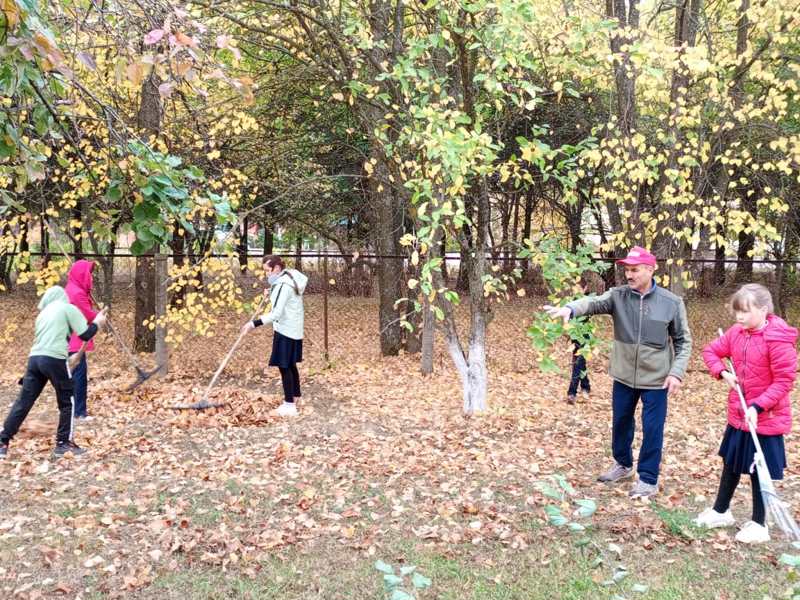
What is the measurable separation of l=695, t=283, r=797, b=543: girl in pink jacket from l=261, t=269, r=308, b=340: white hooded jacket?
4.26 metres

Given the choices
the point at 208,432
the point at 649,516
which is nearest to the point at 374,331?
the point at 208,432

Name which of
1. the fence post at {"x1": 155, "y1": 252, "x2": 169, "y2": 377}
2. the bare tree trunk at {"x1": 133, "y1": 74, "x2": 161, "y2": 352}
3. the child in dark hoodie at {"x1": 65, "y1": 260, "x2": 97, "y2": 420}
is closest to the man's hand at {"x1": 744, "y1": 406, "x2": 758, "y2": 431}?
the child in dark hoodie at {"x1": 65, "y1": 260, "x2": 97, "y2": 420}

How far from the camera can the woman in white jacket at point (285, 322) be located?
7.04 m

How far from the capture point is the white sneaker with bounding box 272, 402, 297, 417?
7.19 metres

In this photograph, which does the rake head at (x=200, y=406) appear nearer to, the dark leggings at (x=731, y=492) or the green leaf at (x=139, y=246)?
the green leaf at (x=139, y=246)

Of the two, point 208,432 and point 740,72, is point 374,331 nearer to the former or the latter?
point 208,432

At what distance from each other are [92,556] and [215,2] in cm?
610

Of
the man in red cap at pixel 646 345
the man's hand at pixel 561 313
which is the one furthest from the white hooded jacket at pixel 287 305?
the man's hand at pixel 561 313

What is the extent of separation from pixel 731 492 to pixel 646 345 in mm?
1069

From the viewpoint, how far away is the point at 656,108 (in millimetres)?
9445

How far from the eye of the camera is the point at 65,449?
5.79 metres

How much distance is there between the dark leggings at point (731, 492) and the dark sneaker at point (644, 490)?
560 mm

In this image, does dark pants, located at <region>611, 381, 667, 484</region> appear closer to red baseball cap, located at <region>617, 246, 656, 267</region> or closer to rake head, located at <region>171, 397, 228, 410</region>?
red baseball cap, located at <region>617, 246, 656, 267</region>

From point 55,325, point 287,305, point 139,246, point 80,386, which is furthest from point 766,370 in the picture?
point 80,386
